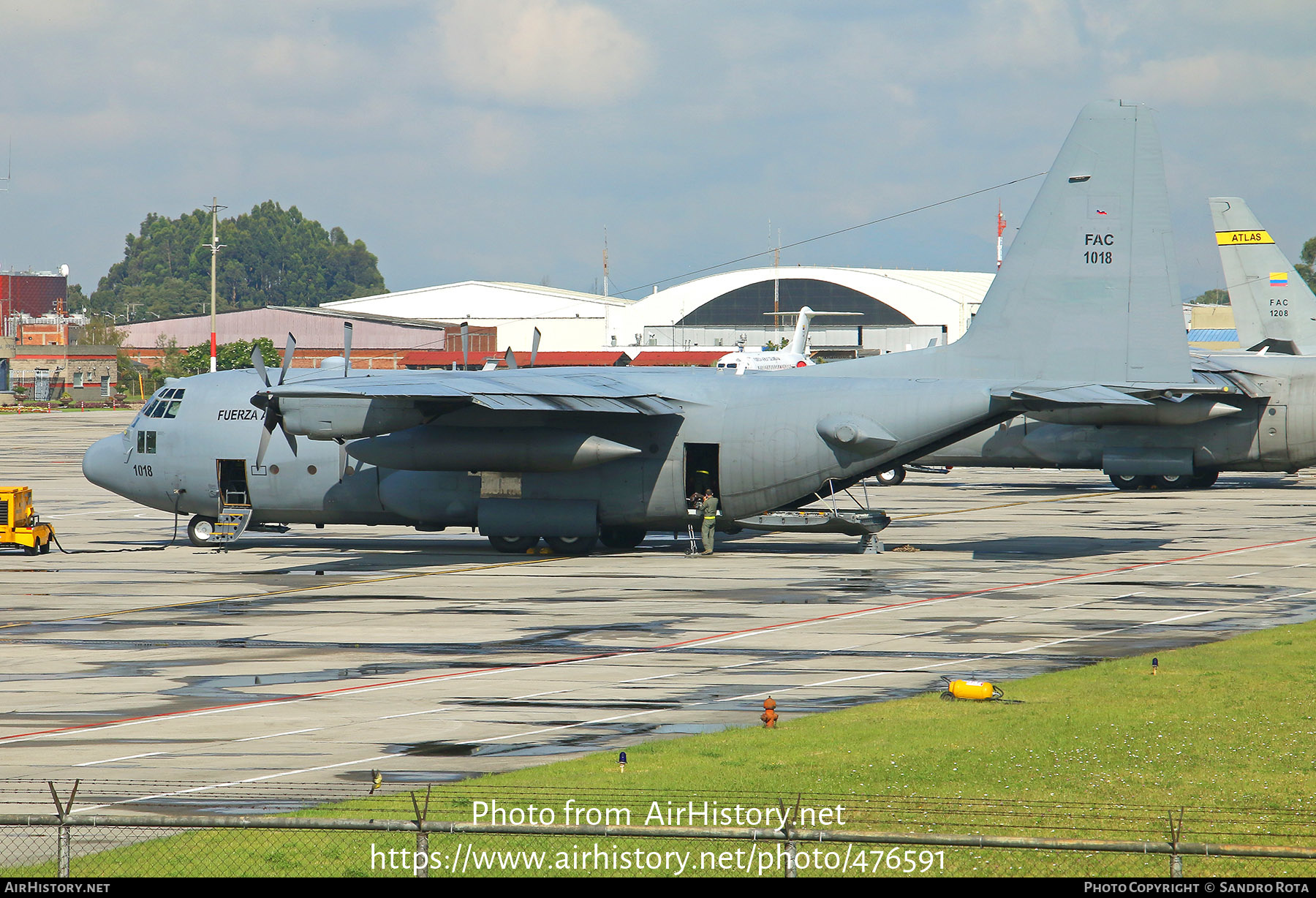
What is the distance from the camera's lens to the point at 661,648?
2016cm

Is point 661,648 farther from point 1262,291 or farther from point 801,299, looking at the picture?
point 801,299

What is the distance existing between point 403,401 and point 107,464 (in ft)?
37.2

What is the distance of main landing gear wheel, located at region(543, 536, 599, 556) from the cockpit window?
10.5 m

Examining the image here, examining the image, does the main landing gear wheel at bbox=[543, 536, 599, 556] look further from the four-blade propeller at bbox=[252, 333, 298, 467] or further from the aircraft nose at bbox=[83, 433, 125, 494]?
the aircraft nose at bbox=[83, 433, 125, 494]

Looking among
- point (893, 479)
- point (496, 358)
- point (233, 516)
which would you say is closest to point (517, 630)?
point (233, 516)

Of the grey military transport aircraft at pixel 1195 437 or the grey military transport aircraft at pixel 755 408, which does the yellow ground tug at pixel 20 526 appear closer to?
the grey military transport aircraft at pixel 755 408

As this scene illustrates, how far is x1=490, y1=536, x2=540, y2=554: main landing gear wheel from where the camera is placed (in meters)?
31.9

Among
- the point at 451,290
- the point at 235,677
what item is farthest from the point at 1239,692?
the point at 451,290

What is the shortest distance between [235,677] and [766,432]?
1507cm

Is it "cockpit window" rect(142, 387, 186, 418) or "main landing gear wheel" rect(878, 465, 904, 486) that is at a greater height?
"cockpit window" rect(142, 387, 186, 418)

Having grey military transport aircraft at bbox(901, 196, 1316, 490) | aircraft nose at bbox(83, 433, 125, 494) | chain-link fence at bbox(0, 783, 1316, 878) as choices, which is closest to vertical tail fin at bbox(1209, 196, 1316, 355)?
grey military transport aircraft at bbox(901, 196, 1316, 490)

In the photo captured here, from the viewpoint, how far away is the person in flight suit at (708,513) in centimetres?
3050

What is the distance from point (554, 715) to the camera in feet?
50.9

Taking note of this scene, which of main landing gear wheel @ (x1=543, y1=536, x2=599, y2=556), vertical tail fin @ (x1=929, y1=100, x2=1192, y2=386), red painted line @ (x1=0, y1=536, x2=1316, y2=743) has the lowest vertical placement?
red painted line @ (x1=0, y1=536, x2=1316, y2=743)
